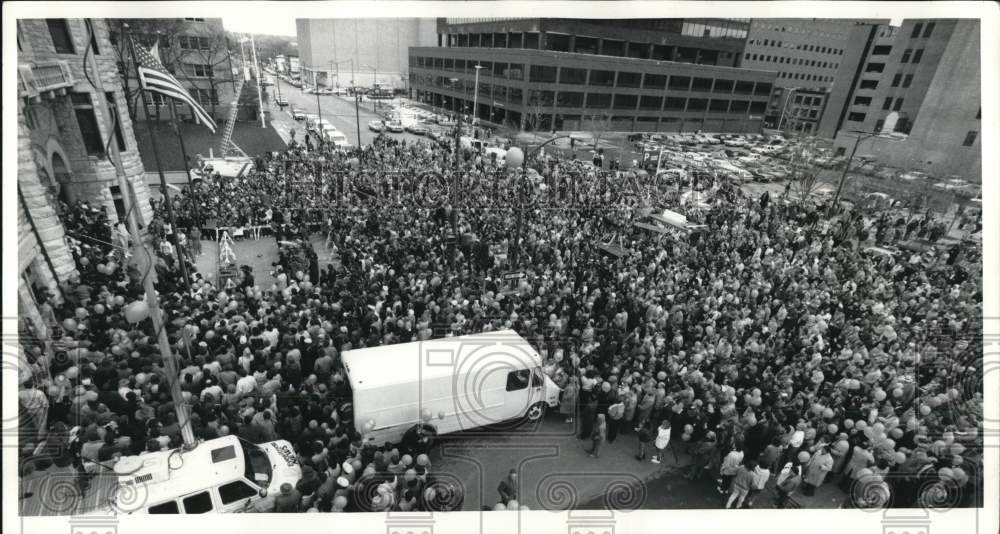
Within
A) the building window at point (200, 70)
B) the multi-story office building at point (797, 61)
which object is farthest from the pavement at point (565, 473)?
the multi-story office building at point (797, 61)

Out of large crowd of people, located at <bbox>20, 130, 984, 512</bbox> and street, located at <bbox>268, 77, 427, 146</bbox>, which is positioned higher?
large crowd of people, located at <bbox>20, 130, 984, 512</bbox>

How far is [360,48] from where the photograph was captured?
89125mm

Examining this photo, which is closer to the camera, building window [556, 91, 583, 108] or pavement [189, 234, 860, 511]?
pavement [189, 234, 860, 511]

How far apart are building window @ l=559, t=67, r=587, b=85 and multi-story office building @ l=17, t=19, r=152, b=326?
131 feet

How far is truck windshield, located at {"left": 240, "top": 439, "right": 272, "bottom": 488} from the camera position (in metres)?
6.88

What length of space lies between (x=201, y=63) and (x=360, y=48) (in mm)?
52120

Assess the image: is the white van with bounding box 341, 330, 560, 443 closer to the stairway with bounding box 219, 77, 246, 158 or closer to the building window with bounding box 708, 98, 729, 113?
the stairway with bounding box 219, 77, 246, 158

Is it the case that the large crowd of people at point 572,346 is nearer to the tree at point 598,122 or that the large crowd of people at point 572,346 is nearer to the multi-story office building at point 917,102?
the multi-story office building at point 917,102

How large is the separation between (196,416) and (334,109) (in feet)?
209

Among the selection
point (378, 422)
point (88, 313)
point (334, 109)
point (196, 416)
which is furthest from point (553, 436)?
point (334, 109)

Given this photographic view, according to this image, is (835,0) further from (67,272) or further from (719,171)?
(719,171)

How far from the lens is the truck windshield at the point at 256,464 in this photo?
6875 mm

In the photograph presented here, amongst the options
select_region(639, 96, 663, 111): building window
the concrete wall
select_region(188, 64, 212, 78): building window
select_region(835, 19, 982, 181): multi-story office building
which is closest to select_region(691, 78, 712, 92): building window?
select_region(639, 96, 663, 111): building window

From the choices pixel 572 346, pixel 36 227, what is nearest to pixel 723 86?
pixel 572 346
